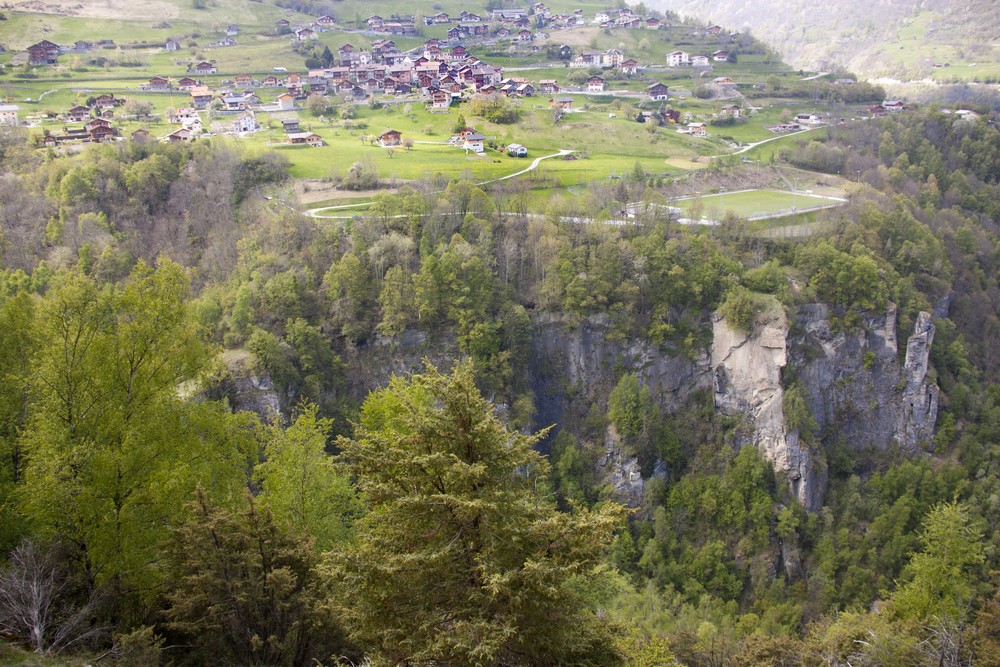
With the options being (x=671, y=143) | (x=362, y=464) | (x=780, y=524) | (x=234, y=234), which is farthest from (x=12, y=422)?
(x=671, y=143)

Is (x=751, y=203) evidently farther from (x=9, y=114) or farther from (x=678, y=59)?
(x=9, y=114)

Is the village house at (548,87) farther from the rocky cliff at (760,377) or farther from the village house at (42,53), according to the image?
the village house at (42,53)

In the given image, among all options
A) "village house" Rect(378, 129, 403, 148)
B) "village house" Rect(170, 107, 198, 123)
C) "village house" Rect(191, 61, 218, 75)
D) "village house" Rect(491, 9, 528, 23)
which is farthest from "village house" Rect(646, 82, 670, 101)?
"village house" Rect(191, 61, 218, 75)

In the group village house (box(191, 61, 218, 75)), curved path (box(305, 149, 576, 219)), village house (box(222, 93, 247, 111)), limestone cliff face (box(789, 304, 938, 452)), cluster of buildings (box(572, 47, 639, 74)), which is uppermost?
cluster of buildings (box(572, 47, 639, 74))

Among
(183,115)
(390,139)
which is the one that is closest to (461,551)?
(390,139)

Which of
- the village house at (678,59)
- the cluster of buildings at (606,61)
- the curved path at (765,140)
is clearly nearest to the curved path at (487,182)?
the curved path at (765,140)

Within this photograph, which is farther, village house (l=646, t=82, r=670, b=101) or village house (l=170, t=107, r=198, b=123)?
village house (l=646, t=82, r=670, b=101)

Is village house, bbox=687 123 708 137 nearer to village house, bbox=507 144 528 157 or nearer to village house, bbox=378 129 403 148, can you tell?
village house, bbox=507 144 528 157

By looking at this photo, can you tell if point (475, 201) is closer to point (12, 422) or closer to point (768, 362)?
point (768, 362)
